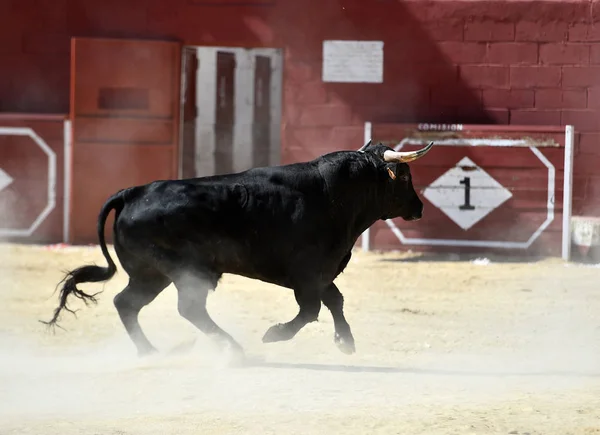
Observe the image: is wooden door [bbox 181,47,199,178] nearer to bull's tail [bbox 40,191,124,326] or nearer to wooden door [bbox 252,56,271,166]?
wooden door [bbox 252,56,271,166]

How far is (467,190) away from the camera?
11.6 m

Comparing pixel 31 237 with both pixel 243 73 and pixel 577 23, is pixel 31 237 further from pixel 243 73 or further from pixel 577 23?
pixel 577 23

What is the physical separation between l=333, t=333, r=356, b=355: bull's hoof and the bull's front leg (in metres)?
0.22

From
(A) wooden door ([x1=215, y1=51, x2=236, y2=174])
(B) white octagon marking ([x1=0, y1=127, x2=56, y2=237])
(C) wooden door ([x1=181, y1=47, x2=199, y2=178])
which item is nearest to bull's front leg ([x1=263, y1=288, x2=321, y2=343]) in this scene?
(B) white octagon marking ([x1=0, y1=127, x2=56, y2=237])

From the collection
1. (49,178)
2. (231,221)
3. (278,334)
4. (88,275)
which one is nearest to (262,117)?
(49,178)

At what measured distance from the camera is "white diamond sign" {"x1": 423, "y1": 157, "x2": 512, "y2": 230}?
458 inches

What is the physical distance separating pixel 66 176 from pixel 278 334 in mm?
6548

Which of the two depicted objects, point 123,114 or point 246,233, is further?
point 123,114

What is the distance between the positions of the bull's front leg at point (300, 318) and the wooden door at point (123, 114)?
590cm

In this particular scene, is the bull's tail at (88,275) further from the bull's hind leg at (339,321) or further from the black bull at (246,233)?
the bull's hind leg at (339,321)

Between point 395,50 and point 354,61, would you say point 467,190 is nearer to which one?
point 395,50

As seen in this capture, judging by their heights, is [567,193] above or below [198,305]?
above

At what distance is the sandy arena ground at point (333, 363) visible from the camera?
5.04 metres

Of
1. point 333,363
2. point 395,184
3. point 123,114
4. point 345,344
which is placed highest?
point 123,114
